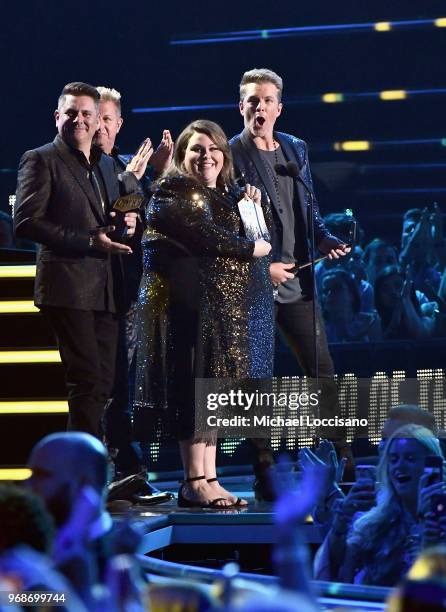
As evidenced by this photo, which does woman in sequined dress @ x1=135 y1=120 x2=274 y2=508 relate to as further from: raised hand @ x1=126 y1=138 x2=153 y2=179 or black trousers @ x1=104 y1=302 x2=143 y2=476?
raised hand @ x1=126 y1=138 x2=153 y2=179

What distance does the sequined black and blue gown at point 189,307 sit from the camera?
4207mm

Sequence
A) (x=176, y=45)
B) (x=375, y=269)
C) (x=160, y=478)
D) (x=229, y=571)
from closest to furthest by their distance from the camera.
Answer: (x=229, y=571) → (x=160, y=478) → (x=375, y=269) → (x=176, y=45)

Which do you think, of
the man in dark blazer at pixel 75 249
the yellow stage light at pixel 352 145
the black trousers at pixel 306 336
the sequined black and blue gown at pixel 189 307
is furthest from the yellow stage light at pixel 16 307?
the yellow stage light at pixel 352 145

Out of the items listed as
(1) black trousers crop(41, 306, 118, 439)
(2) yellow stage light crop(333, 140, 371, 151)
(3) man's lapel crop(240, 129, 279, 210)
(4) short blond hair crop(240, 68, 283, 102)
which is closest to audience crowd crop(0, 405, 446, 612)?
(1) black trousers crop(41, 306, 118, 439)

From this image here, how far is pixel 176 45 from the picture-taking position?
31.7 feet

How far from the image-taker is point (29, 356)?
15.3 feet

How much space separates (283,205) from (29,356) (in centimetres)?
109

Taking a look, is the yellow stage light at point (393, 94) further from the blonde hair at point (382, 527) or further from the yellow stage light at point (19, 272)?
the blonde hair at point (382, 527)

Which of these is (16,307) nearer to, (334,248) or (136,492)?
(136,492)

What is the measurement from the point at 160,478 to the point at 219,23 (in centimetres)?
519

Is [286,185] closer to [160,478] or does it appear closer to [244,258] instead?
[244,258]

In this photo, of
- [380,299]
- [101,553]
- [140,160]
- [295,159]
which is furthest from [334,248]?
[101,553]

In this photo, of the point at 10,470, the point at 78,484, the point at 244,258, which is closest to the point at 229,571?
the point at 78,484

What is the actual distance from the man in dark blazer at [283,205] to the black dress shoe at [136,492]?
0.72m
